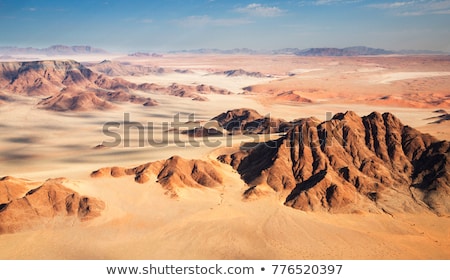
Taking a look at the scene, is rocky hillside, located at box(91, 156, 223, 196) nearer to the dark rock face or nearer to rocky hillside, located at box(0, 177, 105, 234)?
the dark rock face

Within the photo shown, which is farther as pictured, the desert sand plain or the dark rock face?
the dark rock face

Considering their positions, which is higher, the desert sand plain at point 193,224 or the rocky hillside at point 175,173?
the rocky hillside at point 175,173

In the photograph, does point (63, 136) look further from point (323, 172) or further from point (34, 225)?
point (323, 172)

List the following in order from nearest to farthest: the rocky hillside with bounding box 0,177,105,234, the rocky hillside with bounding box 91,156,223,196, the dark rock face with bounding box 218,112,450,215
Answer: the rocky hillside with bounding box 0,177,105,234 → the dark rock face with bounding box 218,112,450,215 → the rocky hillside with bounding box 91,156,223,196

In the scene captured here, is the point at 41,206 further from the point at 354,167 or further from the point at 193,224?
the point at 354,167

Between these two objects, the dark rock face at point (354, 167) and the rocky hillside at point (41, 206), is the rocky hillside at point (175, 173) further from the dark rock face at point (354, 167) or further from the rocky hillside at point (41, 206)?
the rocky hillside at point (41, 206)

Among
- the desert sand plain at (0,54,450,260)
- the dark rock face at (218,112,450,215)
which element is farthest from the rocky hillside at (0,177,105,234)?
the dark rock face at (218,112,450,215)

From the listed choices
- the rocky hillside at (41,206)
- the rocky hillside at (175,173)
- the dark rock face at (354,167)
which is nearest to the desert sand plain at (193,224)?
the rocky hillside at (41,206)

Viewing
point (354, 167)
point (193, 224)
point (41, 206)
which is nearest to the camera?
point (193, 224)

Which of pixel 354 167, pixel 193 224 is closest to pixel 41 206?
pixel 193 224

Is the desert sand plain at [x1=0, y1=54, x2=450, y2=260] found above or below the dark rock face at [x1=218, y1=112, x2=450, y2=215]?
below
